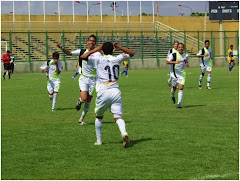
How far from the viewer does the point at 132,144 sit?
41.0 feet

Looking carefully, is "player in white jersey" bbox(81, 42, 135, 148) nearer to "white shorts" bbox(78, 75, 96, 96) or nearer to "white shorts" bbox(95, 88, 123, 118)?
"white shorts" bbox(95, 88, 123, 118)

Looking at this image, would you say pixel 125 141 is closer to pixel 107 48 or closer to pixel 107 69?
pixel 107 69

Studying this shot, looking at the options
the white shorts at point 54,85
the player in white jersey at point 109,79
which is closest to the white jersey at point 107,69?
the player in white jersey at point 109,79

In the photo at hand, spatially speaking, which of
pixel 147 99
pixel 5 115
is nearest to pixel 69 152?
pixel 5 115

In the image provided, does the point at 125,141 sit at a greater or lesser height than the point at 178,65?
lesser

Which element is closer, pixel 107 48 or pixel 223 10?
pixel 107 48

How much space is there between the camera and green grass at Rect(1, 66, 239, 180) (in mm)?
9750

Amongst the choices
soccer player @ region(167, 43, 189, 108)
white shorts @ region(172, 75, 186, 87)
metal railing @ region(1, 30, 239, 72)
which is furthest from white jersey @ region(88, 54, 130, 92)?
metal railing @ region(1, 30, 239, 72)

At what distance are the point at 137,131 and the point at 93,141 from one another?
1771mm

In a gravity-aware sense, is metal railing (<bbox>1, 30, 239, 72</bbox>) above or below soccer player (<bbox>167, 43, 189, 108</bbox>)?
above

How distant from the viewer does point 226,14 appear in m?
66.0

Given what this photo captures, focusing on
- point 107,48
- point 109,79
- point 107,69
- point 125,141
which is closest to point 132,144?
point 125,141

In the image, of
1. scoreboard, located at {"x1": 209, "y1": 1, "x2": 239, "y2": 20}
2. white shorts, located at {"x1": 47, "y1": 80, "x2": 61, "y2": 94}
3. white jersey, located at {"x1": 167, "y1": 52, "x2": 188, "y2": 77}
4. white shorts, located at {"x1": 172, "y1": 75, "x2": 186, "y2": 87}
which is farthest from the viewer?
scoreboard, located at {"x1": 209, "y1": 1, "x2": 239, "y2": 20}

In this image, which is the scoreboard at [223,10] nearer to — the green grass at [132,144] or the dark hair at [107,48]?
the green grass at [132,144]
